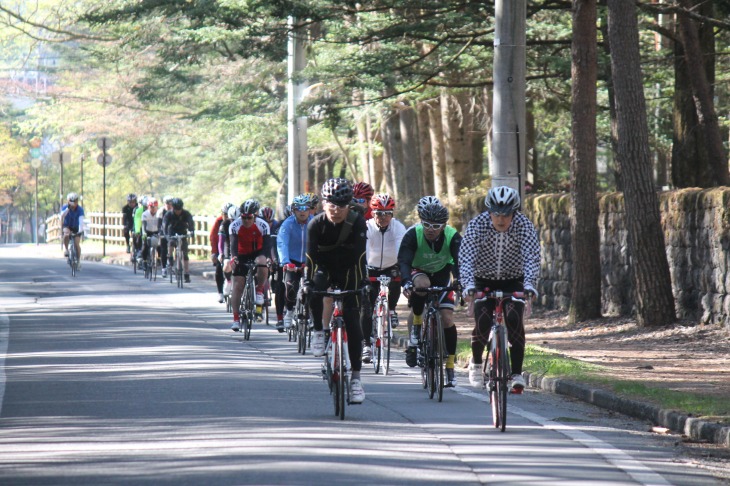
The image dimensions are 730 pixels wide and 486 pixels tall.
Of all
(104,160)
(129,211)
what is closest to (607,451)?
(129,211)

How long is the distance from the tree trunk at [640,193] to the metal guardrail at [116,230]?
27.1 meters

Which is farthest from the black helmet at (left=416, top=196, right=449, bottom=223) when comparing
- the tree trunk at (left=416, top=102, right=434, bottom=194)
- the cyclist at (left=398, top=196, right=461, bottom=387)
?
the tree trunk at (left=416, top=102, right=434, bottom=194)

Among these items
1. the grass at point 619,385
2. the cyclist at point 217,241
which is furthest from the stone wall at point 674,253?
the cyclist at point 217,241

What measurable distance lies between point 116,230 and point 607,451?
50359 mm

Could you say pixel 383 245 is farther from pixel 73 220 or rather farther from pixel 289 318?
pixel 73 220

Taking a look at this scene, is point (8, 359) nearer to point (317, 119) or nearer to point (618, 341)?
point (618, 341)

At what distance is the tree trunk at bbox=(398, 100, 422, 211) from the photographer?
35625 mm

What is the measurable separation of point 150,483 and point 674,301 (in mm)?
12677

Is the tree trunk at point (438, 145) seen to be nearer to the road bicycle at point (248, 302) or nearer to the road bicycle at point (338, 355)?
Result: the road bicycle at point (248, 302)

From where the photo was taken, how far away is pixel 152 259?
32969mm

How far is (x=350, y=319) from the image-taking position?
35.9ft

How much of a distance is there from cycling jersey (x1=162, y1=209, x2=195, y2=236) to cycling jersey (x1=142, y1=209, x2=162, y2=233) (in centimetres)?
237

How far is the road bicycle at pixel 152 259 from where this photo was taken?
32434 mm

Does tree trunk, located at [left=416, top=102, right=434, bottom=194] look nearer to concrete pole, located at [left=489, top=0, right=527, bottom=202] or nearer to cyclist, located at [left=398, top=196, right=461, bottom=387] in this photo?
concrete pole, located at [left=489, top=0, right=527, bottom=202]
